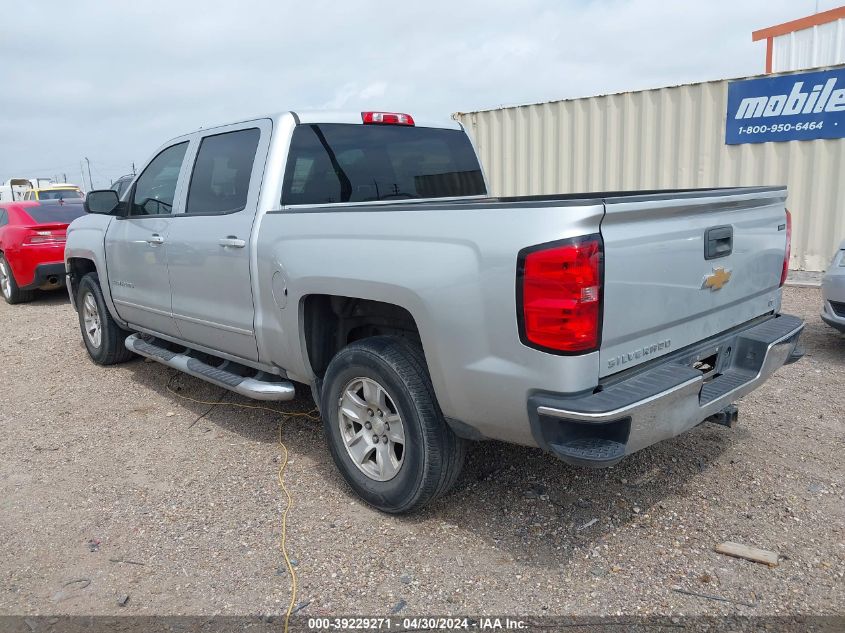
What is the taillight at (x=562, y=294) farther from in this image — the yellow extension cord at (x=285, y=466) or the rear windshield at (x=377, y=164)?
the rear windshield at (x=377, y=164)

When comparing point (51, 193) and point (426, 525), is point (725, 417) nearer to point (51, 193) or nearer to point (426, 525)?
point (426, 525)

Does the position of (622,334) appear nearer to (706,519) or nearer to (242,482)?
(706,519)

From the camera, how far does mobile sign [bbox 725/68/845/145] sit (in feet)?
29.0

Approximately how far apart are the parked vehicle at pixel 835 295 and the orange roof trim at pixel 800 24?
7548 millimetres

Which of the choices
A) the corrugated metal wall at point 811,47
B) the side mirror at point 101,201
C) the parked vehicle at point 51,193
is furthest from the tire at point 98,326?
the parked vehicle at point 51,193

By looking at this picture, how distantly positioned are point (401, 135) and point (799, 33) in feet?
33.6

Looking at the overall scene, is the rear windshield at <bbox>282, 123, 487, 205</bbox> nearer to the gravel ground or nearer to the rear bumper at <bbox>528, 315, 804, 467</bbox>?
the gravel ground

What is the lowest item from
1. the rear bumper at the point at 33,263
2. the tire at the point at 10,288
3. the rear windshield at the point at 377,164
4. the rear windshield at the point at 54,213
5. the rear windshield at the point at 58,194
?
the tire at the point at 10,288

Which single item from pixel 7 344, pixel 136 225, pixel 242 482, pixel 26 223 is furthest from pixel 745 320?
pixel 26 223

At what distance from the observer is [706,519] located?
325cm

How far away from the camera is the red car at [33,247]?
9984mm

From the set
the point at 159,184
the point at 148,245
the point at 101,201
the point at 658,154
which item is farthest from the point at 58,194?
the point at 148,245

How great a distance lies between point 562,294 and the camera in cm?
246

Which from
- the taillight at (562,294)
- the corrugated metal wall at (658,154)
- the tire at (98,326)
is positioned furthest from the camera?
the corrugated metal wall at (658,154)
